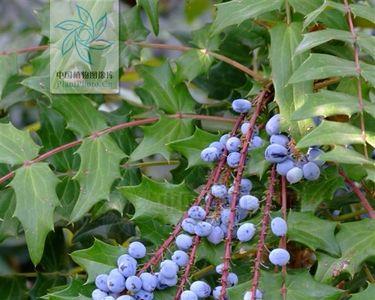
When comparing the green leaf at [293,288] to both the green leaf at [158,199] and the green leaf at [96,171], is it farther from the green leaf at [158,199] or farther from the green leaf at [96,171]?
the green leaf at [96,171]

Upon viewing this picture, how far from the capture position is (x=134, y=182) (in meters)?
1.15

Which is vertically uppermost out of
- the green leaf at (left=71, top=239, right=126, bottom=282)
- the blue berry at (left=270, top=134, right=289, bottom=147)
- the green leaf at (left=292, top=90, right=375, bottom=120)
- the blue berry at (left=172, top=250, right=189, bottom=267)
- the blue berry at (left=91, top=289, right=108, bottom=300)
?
the green leaf at (left=292, top=90, right=375, bottom=120)

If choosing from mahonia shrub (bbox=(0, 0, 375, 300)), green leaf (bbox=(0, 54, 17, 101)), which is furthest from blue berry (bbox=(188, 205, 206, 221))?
green leaf (bbox=(0, 54, 17, 101))

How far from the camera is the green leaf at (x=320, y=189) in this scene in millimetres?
960

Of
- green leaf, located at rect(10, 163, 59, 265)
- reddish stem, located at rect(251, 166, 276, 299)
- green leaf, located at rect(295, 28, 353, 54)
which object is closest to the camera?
reddish stem, located at rect(251, 166, 276, 299)

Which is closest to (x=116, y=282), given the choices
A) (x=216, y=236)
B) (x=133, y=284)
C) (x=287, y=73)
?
(x=133, y=284)

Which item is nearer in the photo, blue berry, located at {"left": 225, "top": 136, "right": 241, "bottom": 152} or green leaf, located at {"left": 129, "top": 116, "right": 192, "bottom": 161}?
blue berry, located at {"left": 225, "top": 136, "right": 241, "bottom": 152}

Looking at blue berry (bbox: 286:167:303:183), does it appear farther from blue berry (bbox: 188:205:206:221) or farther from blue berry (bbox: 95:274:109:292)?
blue berry (bbox: 95:274:109:292)

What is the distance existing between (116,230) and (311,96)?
487 mm

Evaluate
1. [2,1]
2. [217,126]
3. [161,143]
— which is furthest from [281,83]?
[2,1]

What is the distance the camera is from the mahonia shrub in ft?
2.88

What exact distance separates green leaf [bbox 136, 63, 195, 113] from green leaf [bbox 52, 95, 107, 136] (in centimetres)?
9

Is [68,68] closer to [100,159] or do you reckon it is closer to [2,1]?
[100,159]

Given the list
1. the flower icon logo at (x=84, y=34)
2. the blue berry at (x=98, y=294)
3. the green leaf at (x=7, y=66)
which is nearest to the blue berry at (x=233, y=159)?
the blue berry at (x=98, y=294)
